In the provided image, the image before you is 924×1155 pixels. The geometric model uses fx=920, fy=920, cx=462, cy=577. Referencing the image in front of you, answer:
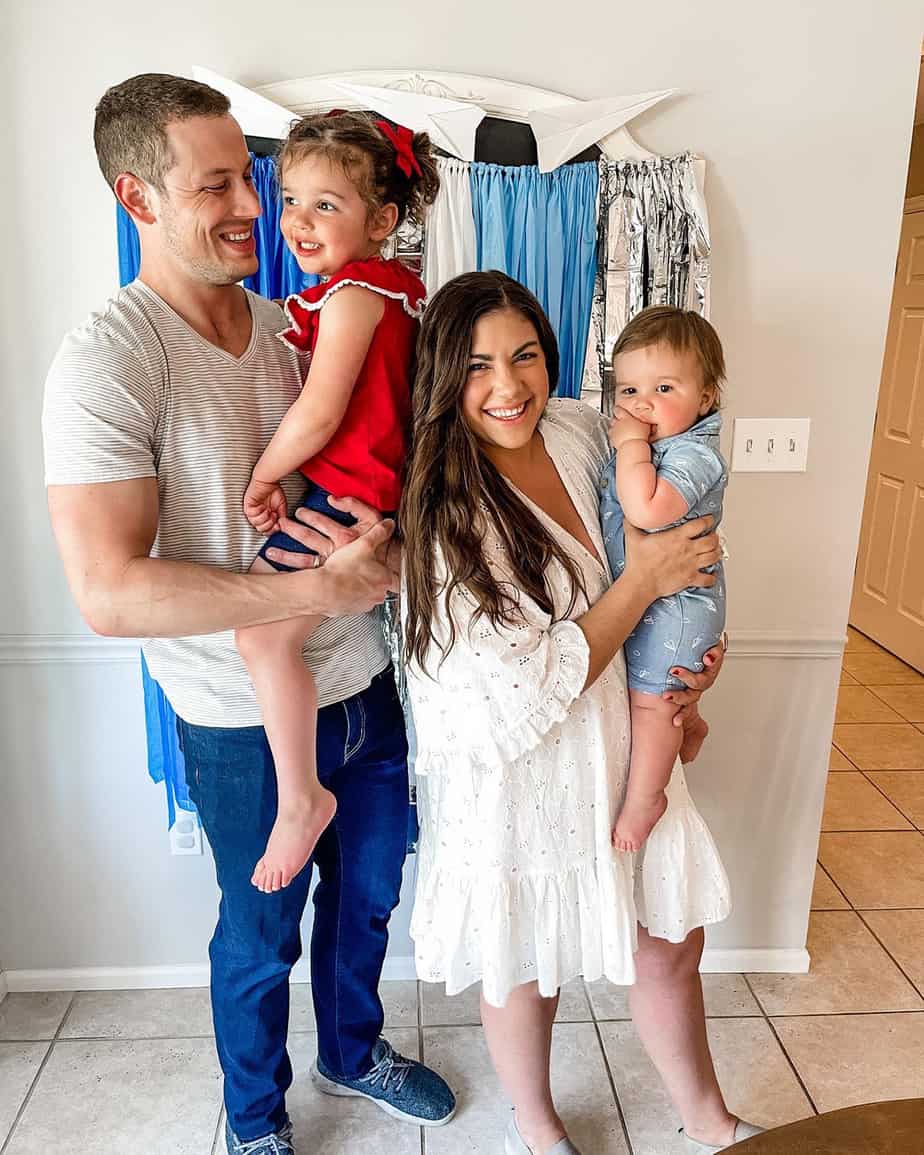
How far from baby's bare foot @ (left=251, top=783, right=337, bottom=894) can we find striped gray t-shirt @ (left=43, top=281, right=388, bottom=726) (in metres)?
0.15

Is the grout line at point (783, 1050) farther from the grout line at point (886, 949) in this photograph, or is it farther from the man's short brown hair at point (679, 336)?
the man's short brown hair at point (679, 336)

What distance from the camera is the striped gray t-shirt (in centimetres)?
120

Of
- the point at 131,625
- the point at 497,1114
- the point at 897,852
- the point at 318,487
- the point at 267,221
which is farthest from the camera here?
the point at 897,852

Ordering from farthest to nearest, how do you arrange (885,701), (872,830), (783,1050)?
(885,701) → (872,830) → (783,1050)

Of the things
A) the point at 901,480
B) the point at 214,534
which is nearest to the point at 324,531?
the point at 214,534

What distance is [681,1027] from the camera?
1.61 meters

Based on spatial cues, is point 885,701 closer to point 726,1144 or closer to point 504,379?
point 726,1144

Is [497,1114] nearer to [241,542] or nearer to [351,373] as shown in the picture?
[241,542]

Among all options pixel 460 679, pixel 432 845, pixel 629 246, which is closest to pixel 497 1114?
pixel 432 845

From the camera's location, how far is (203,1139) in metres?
1.78

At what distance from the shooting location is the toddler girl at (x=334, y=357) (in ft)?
4.13

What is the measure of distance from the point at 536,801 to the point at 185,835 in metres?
1.04

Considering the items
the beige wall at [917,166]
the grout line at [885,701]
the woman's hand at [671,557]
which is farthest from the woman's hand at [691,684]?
the beige wall at [917,166]

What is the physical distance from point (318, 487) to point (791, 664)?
1.22 m
